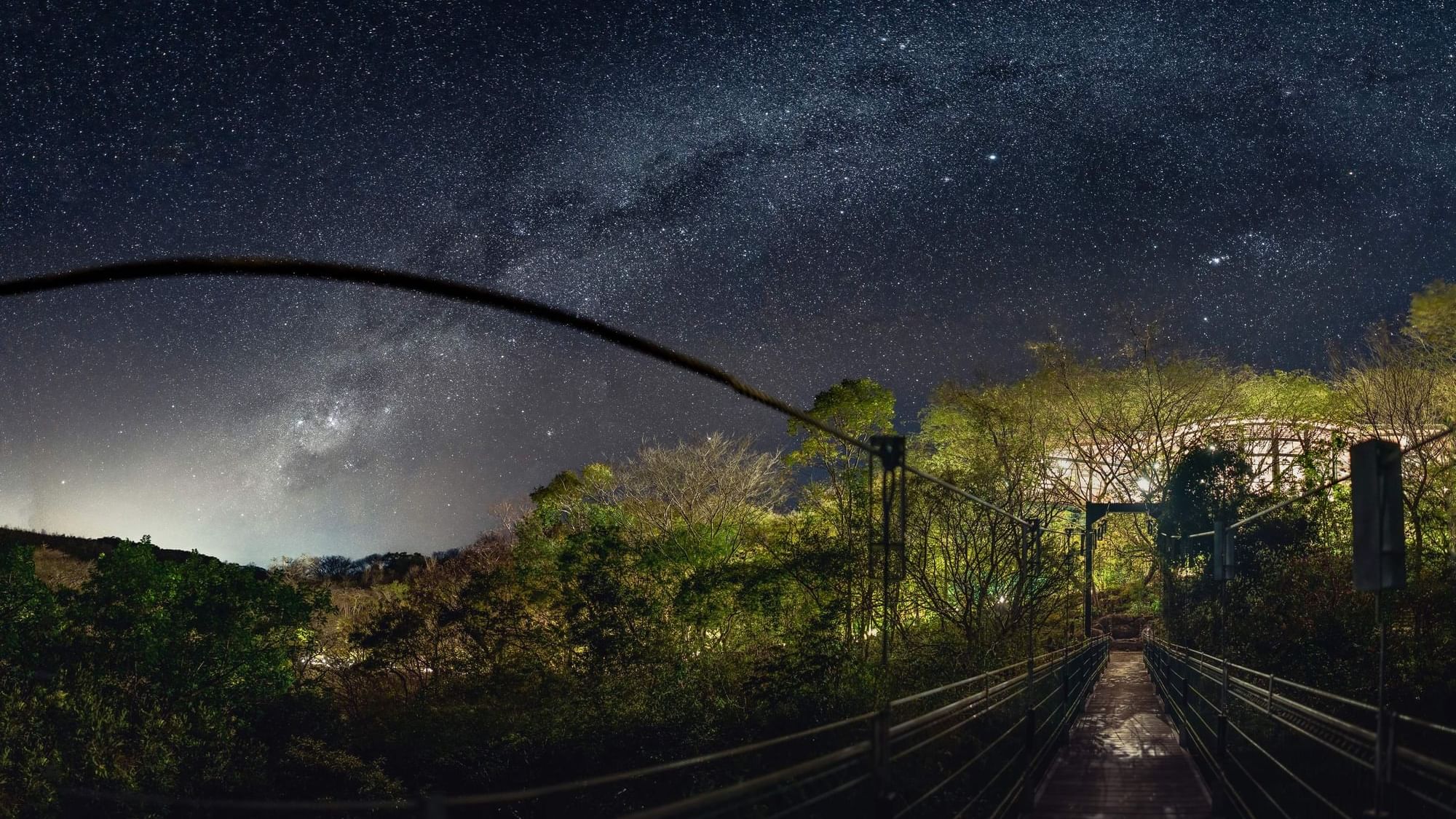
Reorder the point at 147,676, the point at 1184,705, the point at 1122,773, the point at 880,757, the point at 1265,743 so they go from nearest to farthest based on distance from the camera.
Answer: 1. the point at 880,757
2. the point at 1122,773
3. the point at 1184,705
4. the point at 1265,743
5. the point at 147,676

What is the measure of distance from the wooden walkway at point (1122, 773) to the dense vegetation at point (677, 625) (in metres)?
3.95

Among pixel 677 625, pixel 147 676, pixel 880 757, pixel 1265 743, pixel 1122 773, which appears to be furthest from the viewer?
pixel 677 625

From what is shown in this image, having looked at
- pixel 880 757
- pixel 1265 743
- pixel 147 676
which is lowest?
pixel 147 676

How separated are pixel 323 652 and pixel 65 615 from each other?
8039 millimetres

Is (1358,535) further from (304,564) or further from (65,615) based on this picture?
(304,564)

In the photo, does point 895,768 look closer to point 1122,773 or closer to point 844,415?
point 1122,773

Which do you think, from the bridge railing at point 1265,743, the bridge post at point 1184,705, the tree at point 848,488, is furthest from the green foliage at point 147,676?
the bridge railing at point 1265,743

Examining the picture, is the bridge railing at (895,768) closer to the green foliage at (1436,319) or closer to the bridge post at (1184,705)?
the bridge post at (1184,705)

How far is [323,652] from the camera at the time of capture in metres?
28.2

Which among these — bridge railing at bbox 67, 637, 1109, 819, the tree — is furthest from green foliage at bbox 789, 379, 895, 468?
bridge railing at bbox 67, 637, 1109, 819

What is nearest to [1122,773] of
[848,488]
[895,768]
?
[895,768]

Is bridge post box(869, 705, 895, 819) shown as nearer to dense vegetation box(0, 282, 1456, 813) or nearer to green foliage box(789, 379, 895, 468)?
dense vegetation box(0, 282, 1456, 813)

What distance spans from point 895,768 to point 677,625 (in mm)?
9594

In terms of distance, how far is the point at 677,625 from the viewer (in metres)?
23.2
